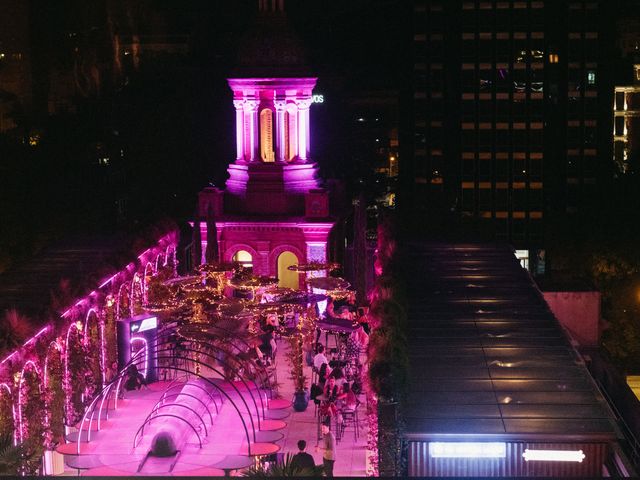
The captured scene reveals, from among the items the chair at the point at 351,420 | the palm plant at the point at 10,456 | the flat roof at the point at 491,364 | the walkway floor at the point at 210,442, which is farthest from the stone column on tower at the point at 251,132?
the palm plant at the point at 10,456

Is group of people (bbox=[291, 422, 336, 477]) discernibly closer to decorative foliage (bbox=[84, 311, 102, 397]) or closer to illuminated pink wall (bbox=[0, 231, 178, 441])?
illuminated pink wall (bbox=[0, 231, 178, 441])

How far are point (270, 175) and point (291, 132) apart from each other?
183 cm

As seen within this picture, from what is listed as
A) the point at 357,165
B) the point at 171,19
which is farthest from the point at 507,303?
the point at 171,19

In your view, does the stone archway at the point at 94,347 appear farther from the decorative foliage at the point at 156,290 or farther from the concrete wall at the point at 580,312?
the concrete wall at the point at 580,312

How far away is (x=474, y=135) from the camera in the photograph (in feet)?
377

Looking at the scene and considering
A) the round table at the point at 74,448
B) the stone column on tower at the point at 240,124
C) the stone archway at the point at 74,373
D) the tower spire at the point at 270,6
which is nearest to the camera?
the round table at the point at 74,448

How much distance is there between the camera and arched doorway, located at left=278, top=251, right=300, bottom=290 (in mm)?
56156

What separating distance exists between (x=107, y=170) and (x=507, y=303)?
118 feet

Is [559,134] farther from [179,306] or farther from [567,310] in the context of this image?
[179,306]

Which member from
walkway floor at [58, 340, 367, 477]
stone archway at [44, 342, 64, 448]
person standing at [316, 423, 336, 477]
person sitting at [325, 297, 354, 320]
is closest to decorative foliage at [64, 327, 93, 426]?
stone archway at [44, 342, 64, 448]

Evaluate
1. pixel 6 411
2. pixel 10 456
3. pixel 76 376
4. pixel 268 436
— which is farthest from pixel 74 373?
pixel 10 456

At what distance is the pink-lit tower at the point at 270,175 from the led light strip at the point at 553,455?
2660 centimetres

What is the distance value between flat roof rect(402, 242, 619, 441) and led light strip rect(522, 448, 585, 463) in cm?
26

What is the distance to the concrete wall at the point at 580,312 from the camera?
159 ft
